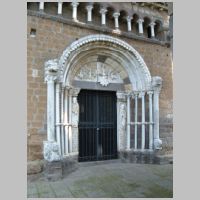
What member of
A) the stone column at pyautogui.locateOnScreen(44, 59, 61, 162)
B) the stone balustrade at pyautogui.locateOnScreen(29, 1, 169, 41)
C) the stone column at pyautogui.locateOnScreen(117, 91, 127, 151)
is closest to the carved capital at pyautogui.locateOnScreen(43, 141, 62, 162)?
the stone column at pyautogui.locateOnScreen(44, 59, 61, 162)

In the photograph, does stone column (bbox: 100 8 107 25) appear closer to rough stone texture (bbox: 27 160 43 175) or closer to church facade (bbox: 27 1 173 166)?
church facade (bbox: 27 1 173 166)

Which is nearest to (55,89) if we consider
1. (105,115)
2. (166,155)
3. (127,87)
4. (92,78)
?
(92,78)

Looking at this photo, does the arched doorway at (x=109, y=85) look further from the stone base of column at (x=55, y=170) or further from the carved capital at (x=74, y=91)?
the stone base of column at (x=55, y=170)

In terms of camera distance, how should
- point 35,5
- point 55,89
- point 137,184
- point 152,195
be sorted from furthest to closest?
1. point 35,5
2. point 55,89
3. point 137,184
4. point 152,195

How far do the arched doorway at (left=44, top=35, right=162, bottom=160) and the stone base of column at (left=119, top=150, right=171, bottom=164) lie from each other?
0.12 meters

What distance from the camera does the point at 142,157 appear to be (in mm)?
7273

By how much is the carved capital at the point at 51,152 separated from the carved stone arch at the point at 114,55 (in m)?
1.61

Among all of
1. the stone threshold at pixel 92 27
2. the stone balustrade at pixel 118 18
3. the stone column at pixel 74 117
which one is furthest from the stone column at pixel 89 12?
the stone column at pixel 74 117

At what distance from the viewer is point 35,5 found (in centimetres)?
626

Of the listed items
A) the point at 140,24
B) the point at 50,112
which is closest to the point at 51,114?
the point at 50,112

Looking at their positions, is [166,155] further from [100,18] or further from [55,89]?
[100,18]

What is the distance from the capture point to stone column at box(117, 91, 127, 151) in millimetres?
7535

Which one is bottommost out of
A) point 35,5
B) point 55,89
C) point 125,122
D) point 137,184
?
point 137,184

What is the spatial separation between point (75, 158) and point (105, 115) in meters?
1.67
